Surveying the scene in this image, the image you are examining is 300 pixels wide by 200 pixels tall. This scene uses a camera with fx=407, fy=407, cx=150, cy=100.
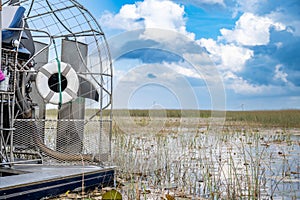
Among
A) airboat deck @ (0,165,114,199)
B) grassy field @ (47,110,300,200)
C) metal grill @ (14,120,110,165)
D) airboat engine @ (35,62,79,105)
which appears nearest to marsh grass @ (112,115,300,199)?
grassy field @ (47,110,300,200)

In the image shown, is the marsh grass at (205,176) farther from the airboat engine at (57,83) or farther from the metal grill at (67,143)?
the airboat engine at (57,83)

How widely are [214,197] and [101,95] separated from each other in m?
1.72

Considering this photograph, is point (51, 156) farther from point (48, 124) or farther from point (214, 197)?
point (214, 197)

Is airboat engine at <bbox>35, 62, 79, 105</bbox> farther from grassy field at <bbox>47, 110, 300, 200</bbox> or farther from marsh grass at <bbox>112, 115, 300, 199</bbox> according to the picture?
marsh grass at <bbox>112, 115, 300, 199</bbox>

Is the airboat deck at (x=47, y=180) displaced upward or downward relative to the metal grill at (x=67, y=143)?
downward

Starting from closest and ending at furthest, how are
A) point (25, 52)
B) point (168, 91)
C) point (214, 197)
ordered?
Answer: point (214, 197)
point (25, 52)
point (168, 91)

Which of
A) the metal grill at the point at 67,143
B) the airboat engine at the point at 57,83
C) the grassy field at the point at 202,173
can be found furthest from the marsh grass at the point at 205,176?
the airboat engine at the point at 57,83

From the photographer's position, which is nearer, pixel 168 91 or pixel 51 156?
pixel 51 156

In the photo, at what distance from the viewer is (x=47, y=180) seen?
3.88 meters

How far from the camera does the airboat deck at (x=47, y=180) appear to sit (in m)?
3.58

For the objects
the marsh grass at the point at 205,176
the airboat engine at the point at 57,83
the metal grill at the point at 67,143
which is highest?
the airboat engine at the point at 57,83

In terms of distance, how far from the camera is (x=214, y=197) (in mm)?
4113

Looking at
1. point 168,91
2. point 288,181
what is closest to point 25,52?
point 168,91

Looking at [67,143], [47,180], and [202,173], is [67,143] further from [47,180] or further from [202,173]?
[202,173]
